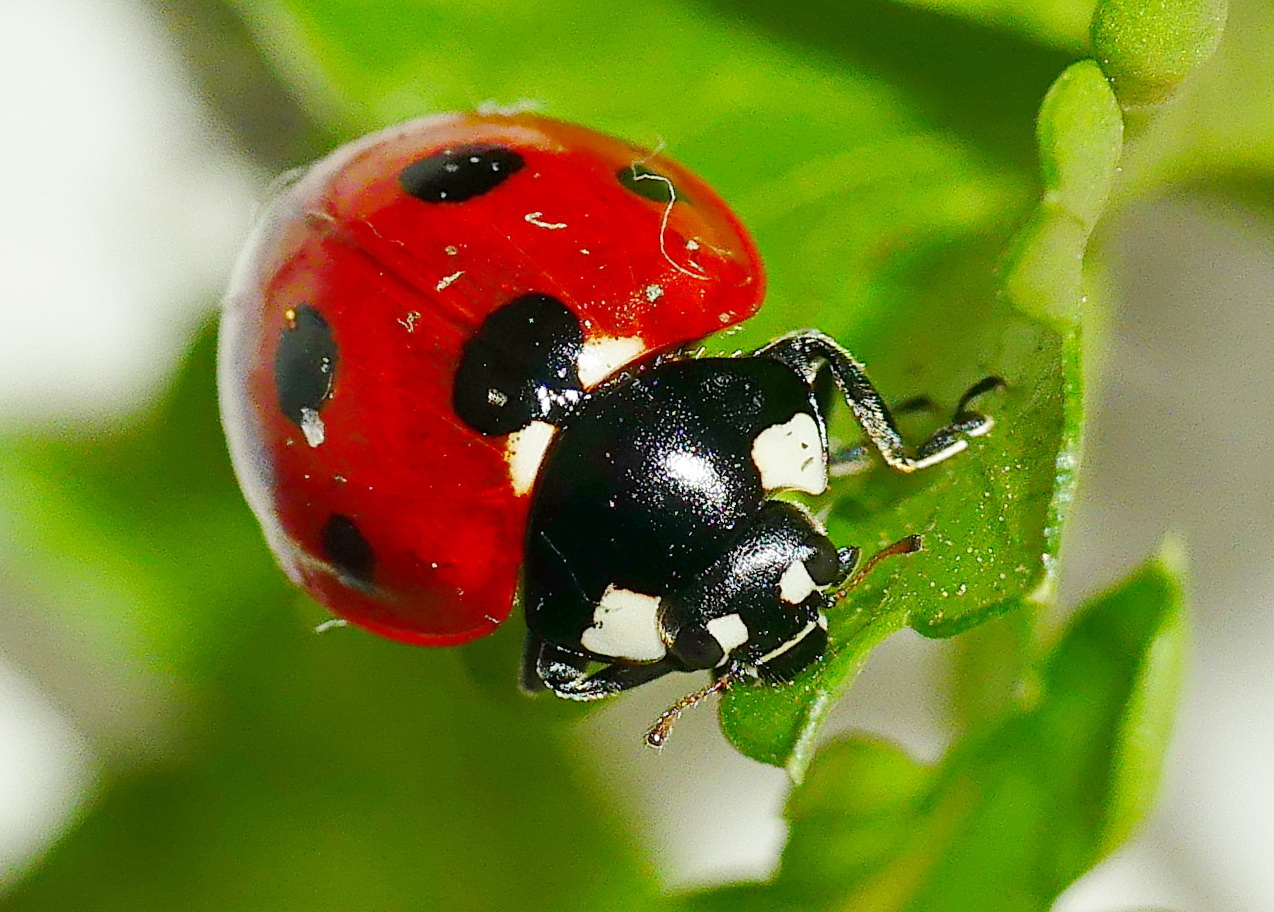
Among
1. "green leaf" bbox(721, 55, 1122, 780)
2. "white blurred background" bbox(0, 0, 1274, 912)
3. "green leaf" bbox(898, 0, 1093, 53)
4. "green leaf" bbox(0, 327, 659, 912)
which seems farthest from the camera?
"white blurred background" bbox(0, 0, 1274, 912)

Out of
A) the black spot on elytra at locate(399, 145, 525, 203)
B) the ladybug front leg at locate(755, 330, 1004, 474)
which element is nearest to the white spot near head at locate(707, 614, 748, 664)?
the ladybug front leg at locate(755, 330, 1004, 474)

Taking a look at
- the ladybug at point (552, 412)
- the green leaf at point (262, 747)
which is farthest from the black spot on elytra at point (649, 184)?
the green leaf at point (262, 747)

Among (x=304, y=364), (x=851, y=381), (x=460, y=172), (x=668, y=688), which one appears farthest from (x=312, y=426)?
(x=668, y=688)

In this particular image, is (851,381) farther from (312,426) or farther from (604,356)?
(312,426)

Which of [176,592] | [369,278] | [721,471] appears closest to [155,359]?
[176,592]

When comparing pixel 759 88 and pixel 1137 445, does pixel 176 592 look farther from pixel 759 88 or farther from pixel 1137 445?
pixel 1137 445

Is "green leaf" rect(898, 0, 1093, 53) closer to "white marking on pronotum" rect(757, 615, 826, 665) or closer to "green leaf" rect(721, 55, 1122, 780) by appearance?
"green leaf" rect(721, 55, 1122, 780)
